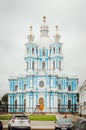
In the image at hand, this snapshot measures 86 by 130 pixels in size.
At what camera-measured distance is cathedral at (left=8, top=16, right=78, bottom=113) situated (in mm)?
91938

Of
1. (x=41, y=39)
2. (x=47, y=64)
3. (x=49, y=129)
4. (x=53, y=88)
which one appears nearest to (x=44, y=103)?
(x=53, y=88)

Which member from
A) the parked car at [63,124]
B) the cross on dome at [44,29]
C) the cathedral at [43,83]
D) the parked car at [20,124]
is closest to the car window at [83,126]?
the parked car at [20,124]

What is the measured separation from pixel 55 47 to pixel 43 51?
3.39m

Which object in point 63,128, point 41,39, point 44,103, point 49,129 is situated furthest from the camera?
point 41,39

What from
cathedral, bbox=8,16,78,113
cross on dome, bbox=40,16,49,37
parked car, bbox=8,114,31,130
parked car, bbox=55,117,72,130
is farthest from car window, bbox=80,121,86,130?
cross on dome, bbox=40,16,49,37

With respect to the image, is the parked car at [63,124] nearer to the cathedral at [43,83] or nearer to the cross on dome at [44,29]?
the cathedral at [43,83]

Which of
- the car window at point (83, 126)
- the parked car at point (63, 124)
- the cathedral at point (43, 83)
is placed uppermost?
the cathedral at point (43, 83)

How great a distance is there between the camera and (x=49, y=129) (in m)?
36.0

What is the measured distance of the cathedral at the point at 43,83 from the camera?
91.9 metres

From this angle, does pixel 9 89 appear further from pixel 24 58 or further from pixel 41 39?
pixel 41 39

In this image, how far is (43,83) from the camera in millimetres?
94000

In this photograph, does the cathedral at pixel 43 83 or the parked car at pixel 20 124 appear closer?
the parked car at pixel 20 124

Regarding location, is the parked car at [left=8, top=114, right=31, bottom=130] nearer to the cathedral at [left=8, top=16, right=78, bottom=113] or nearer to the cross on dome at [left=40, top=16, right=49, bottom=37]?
the cathedral at [left=8, top=16, right=78, bottom=113]

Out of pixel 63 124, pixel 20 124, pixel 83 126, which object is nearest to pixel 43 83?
pixel 63 124
